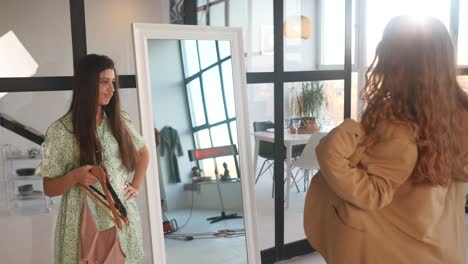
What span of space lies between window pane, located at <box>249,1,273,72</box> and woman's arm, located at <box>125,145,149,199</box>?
1.15m

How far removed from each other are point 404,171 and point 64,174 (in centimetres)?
124

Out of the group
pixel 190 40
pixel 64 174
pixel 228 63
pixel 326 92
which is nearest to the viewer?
pixel 64 174

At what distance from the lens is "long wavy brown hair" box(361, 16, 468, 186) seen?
1.27 metres

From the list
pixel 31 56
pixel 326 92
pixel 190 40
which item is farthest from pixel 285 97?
pixel 31 56

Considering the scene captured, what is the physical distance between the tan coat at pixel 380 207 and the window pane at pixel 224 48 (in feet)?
4.07

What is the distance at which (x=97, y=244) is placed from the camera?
5.46 ft

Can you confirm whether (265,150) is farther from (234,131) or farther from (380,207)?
(380,207)

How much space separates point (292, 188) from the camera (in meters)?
3.19

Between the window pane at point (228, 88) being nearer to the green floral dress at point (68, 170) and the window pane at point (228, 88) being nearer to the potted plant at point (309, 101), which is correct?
the potted plant at point (309, 101)

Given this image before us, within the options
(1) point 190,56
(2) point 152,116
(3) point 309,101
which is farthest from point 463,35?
(2) point 152,116

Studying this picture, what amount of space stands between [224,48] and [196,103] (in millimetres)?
378

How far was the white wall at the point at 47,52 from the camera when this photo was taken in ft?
6.98

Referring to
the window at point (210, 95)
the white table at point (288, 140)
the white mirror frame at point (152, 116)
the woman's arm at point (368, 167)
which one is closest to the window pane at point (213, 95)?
the window at point (210, 95)

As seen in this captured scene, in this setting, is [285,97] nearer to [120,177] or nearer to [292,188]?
[292,188]
